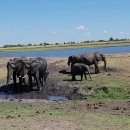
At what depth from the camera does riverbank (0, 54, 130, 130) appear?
45.0ft

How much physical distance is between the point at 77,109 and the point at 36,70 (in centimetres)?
973

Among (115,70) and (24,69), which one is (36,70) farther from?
(115,70)

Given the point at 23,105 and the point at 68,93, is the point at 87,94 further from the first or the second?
the point at 23,105

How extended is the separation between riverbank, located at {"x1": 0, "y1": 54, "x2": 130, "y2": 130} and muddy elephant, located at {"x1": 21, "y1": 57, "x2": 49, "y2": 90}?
22.8 inches

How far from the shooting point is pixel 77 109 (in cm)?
1692

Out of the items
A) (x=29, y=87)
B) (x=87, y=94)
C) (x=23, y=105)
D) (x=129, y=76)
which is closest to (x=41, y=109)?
(x=23, y=105)

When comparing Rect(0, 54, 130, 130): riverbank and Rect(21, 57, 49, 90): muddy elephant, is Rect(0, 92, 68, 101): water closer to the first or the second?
Rect(0, 54, 130, 130): riverbank

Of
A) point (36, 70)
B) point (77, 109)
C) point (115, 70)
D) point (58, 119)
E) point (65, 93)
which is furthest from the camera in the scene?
point (115, 70)

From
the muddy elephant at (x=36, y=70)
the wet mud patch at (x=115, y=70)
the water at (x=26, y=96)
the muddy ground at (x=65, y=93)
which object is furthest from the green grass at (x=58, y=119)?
the wet mud patch at (x=115, y=70)

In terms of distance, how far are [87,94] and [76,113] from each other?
6.88 metres

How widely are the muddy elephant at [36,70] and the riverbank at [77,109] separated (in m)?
0.58

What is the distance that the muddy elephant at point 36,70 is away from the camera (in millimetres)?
25812

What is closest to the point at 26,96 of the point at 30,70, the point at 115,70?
the point at 30,70

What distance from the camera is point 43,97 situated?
23.3m
